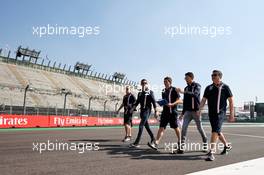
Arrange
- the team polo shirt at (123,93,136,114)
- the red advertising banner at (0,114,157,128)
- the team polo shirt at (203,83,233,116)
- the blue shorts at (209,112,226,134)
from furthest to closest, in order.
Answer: the red advertising banner at (0,114,157,128) → the team polo shirt at (123,93,136,114) → the team polo shirt at (203,83,233,116) → the blue shorts at (209,112,226,134)

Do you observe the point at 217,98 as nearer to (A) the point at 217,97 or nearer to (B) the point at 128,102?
(A) the point at 217,97

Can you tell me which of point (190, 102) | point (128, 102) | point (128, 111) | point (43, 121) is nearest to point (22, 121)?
point (43, 121)

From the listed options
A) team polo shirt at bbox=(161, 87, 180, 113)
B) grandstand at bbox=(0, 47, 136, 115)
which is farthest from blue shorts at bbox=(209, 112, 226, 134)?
grandstand at bbox=(0, 47, 136, 115)

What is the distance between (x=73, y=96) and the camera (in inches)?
2320

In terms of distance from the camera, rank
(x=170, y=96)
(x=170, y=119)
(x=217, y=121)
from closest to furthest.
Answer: (x=217, y=121) < (x=170, y=119) < (x=170, y=96)

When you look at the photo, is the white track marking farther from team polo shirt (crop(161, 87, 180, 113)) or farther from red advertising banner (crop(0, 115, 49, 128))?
red advertising banner (crop(0, 115, 49, 128))

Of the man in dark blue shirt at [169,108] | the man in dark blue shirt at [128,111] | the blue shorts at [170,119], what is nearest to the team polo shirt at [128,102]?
the man in dark blue shirt at [128,111]

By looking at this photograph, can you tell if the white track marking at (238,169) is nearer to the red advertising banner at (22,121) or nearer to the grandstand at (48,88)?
the red advertising banner at (22,121)

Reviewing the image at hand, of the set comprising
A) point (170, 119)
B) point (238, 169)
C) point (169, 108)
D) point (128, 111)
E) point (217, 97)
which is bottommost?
point (238, 169)

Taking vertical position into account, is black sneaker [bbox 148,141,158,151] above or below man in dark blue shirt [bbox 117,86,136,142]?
below

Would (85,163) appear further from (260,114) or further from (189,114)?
(260,114)

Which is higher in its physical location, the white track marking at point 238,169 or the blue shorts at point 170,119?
the blue shorts at point 170,119

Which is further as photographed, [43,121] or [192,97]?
[43,121]

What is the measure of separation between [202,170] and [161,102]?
2938mm
